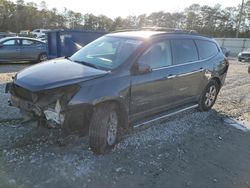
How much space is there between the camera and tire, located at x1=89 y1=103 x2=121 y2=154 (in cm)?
413

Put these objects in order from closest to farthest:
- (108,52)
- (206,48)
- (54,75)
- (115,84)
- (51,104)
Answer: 1. (51,104)
2. (54,75)
3. (115,84)
4. (108,52)
5. (206,48)

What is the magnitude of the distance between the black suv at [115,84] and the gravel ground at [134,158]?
1.09ft

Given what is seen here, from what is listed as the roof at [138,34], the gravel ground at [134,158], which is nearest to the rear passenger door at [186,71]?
the roof at [138,34]

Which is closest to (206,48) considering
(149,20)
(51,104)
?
(51,104)

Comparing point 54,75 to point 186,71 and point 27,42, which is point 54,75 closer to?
point 186,71

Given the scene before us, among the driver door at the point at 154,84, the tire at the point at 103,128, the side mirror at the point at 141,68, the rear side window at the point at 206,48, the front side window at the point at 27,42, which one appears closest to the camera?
the tire at the point at 103,128

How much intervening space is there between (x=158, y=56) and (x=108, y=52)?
87 centimetres

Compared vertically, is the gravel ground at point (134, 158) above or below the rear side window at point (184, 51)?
below

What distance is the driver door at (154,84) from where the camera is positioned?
466 centimetres

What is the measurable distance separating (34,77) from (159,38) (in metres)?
2.27

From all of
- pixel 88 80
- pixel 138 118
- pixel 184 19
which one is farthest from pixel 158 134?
pixel 184 19

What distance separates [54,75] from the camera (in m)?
4.11

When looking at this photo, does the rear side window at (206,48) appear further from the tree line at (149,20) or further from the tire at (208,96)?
the tree line at (149,20)

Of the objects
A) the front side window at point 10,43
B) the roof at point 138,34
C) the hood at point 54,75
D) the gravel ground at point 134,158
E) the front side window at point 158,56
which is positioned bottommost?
the gravel ground at point 134,158
